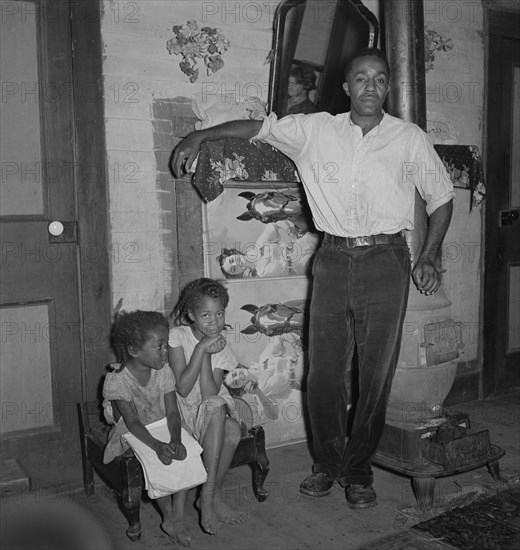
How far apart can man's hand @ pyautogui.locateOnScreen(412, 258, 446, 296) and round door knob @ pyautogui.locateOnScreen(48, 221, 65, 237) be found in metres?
1.55

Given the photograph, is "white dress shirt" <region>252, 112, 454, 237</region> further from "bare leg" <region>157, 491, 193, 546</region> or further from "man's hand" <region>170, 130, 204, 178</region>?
"bare leg" <region>157, 491, 193, 546</region>

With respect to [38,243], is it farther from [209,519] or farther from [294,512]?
[294,512]

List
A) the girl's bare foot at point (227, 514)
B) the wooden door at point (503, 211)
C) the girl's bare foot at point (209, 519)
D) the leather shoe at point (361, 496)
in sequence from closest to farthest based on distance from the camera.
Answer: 1. the girl's bare foot at point (209, 519)
2. the girl's bare foot at point (227, 514)
3. the leather shoe at point (361, 496)
4. the wooden door at point (503, 211)

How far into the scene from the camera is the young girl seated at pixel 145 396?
2.64 m

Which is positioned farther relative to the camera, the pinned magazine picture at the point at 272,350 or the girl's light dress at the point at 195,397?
the pinned magazine picture at the point at 272,350

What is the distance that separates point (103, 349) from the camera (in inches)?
125

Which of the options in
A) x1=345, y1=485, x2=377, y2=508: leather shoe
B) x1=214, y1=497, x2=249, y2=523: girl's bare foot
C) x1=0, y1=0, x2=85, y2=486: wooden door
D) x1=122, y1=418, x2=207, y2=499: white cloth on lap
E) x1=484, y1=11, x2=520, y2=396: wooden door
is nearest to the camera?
x1=122, y1=418, x2=207, y2=499: white cloth on lap

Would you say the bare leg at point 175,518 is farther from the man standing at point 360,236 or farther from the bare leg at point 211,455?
the man standing at point 360,236

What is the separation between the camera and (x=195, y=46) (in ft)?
10.8

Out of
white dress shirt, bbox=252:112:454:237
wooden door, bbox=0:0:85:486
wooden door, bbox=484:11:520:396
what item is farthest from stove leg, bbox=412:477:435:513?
wooden door, bbox=484:11:520:396

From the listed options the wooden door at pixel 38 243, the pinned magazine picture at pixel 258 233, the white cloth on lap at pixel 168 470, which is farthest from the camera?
the pinned magazine picture at pixel 258 233

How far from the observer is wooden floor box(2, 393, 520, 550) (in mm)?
2648

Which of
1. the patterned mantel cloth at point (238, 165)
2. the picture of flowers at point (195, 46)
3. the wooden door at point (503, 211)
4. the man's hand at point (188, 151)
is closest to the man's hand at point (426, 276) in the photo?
the patterned mantel cloth at point (238, 165)

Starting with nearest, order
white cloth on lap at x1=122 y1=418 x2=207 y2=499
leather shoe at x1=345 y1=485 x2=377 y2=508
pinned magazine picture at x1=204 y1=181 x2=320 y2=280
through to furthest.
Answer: white cloth on lap at x1=122 y1=418 x2=207 y2=499, leather shoe at x1=345 y1=485 x2=377 y2=508, pinned magazine picture at x1=204 y1=181 x2=320 y2=280
